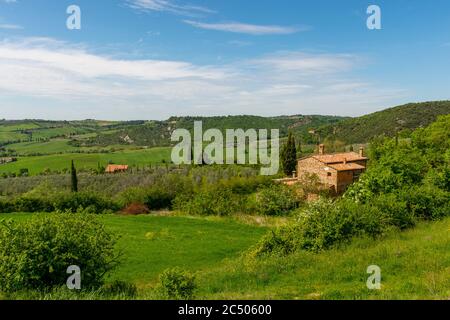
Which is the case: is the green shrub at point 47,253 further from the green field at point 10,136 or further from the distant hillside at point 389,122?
the green field at point 10,136

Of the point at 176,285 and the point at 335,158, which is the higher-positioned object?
the point at 335,158

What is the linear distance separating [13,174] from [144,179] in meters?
33.2

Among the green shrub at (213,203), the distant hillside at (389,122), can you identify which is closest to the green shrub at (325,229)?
the green shrub at (213,203)

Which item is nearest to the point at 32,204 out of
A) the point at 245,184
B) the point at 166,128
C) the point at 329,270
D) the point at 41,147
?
the point at 245,184

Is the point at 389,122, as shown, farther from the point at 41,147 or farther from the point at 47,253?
the point at 47,253

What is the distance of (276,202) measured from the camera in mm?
40281

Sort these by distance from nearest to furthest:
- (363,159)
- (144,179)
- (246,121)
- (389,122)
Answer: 1. (363,159)
2. (144,179)
3. (389,122)
4. (246,121)

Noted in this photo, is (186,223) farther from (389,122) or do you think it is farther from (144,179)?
(389,122)

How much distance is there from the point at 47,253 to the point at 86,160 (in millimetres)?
84165

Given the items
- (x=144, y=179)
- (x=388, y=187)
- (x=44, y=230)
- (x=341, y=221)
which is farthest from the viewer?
(x=144, y=179)

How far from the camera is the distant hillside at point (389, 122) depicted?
99.1 m
